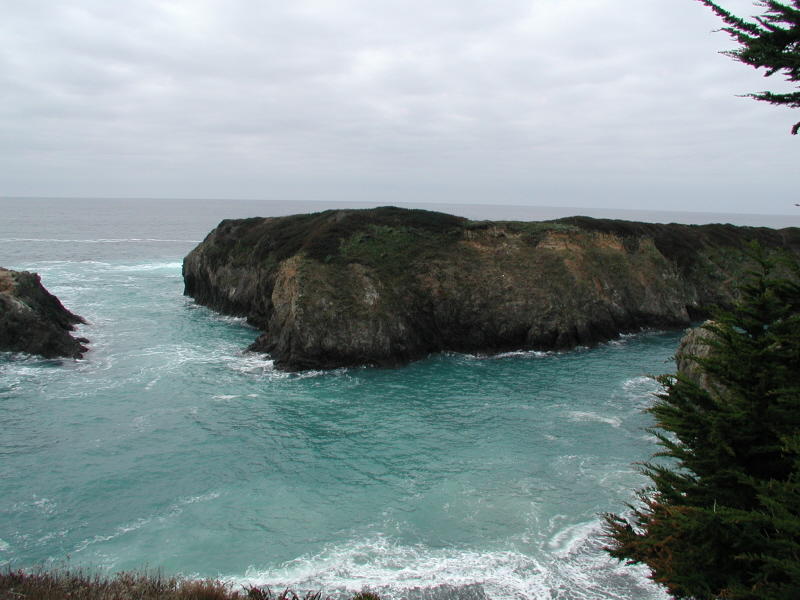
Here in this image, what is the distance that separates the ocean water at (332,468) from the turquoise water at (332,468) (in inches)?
3.8

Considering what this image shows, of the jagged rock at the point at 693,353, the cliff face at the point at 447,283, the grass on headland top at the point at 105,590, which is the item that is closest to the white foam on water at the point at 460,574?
the grass on headland top at the point at 105,590

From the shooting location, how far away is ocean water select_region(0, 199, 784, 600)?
61.5ft

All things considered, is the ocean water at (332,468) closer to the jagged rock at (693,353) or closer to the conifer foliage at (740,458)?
the jagged rock at (693,353)

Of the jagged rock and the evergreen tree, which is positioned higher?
the evergreen tree

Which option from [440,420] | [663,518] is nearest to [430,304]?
[440,420]

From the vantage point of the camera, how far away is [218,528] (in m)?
21.0

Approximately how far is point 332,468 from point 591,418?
1664 cm

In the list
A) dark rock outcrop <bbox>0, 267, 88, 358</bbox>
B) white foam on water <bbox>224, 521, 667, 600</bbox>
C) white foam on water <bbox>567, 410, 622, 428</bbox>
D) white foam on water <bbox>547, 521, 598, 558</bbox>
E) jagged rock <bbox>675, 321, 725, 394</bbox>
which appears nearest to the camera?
white foam on water <bbox>224, 521, 667, 600</bbox>

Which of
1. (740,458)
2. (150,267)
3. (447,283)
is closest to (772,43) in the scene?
(740,458)

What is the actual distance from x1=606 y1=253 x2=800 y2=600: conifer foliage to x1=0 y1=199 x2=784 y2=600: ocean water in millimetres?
6404

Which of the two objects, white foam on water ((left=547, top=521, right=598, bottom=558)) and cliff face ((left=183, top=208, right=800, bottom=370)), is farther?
cliff face ((left=183, top=208, right=800, bottom=370))

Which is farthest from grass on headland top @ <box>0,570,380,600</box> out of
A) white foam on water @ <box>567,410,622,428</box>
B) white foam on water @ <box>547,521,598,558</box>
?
white foam on water @ <box>567,410,622,428</box>

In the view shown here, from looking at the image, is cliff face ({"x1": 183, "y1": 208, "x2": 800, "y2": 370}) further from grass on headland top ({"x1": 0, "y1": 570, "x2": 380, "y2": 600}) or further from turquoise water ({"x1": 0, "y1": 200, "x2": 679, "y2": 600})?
grass on headland top ({"x1": 0, "y1": 570, "x2": 380, "y2": 600})

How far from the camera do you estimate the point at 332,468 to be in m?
25.9
